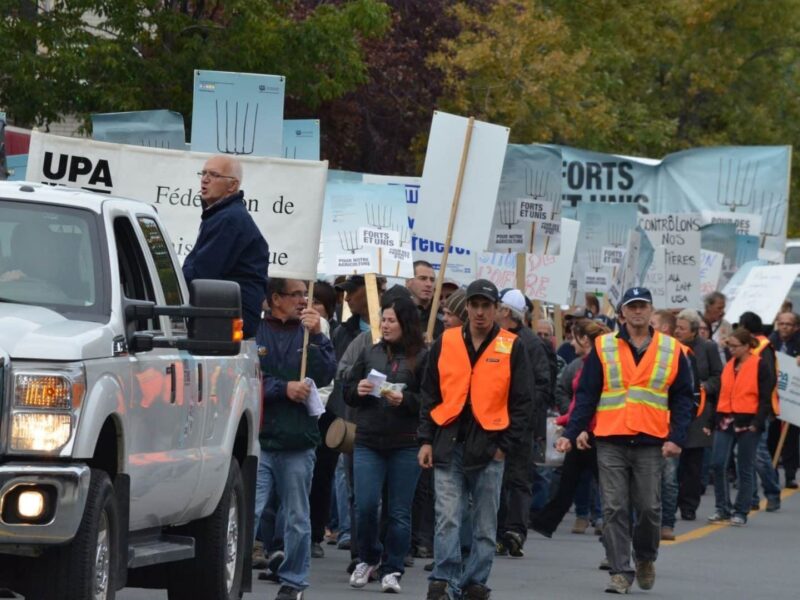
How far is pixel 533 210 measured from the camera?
72.9 ft

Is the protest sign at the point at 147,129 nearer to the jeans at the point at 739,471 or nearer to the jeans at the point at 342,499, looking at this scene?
the jeans at the point at 342,499

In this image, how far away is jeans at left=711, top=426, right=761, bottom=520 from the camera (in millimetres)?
20297

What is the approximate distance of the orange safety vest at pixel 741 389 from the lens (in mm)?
21000

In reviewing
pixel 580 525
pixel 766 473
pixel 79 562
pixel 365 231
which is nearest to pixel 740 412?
pixel 766 473

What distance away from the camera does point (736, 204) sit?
113 feet

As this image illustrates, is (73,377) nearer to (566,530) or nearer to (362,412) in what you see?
(362,412)

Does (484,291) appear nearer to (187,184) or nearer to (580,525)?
(187,184)

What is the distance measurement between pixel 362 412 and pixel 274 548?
1118mm

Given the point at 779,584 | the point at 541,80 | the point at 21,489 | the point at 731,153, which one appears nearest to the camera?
the point at 21,489

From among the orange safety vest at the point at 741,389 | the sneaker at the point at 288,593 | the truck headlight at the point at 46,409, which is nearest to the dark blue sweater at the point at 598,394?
the sneaker at the point at 288,593

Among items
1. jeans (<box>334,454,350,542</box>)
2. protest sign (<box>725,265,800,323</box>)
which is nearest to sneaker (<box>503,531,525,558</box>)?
jeans (<box>334,454,350,542</box>)

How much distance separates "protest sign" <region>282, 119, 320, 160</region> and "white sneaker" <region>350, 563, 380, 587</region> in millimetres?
4389

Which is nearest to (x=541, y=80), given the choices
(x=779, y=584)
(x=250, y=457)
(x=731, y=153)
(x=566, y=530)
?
(x=731, y=153)

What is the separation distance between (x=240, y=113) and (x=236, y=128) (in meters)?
0.11
